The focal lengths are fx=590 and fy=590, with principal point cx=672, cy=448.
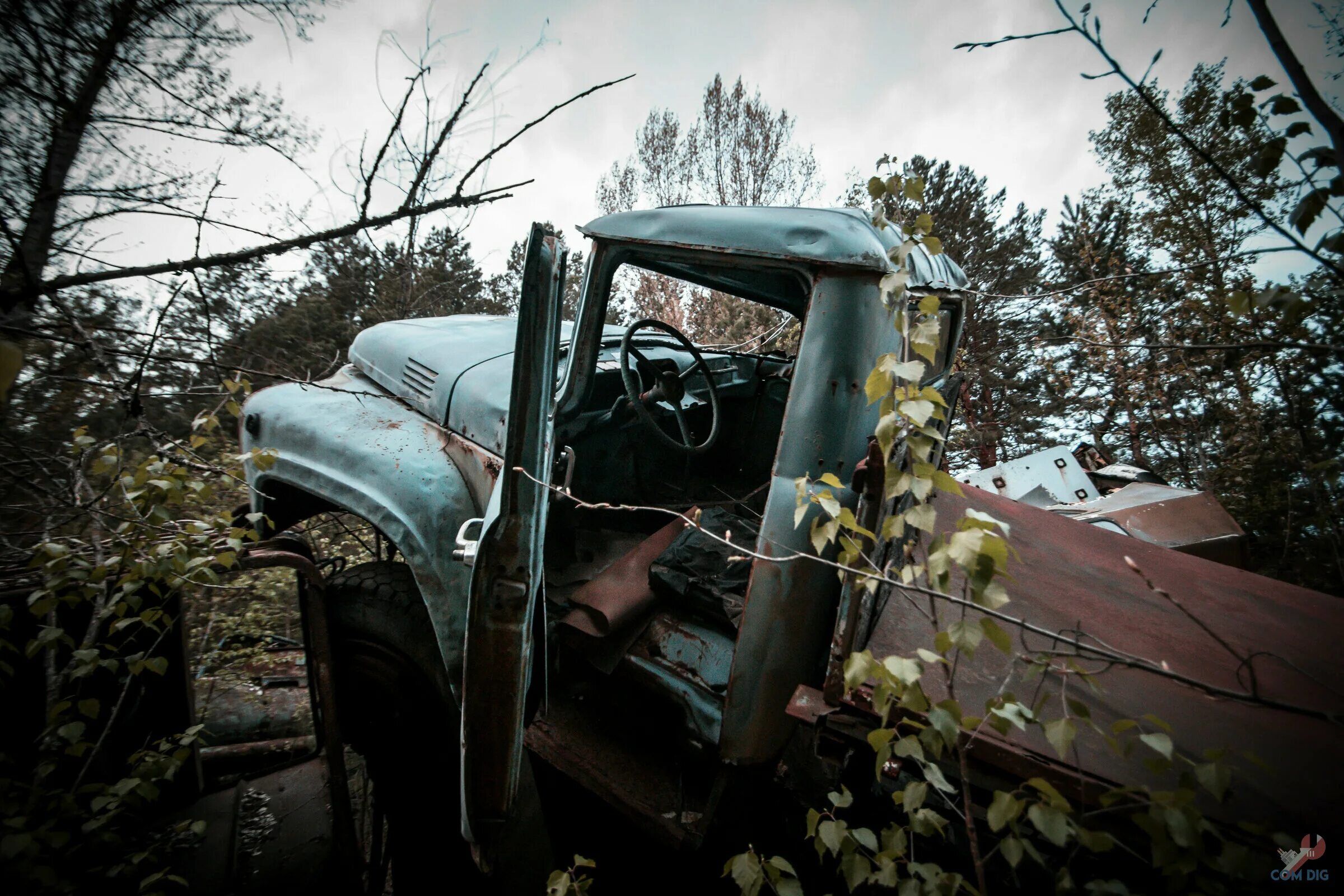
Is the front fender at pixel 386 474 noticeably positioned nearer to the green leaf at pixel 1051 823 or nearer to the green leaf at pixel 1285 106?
the green leaf at pixel 1051 823

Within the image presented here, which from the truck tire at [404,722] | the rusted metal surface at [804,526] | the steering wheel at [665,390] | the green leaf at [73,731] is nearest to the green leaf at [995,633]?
the rusted metal surface at [804,526]

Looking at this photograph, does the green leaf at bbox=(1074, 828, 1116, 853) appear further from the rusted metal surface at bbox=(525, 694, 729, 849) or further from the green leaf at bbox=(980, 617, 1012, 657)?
the rusted metal surface at bbox=(525, 694, 729, 849)

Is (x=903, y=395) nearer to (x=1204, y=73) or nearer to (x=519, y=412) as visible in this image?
(x=519, y=412)

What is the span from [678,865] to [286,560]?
1667mm

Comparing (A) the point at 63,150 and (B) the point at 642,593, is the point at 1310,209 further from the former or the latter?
(A) the point at 63,150

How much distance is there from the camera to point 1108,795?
0.86m

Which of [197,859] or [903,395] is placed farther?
[197,859]

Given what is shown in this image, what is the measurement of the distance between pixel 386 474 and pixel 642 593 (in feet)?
3.29

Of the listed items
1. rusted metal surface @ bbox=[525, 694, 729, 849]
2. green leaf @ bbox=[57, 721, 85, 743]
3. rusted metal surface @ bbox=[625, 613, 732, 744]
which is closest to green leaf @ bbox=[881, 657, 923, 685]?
rusted metal surface @ bbox=[625, 613, 732, 744]

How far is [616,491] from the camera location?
2.62 m

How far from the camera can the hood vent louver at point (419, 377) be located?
250cm

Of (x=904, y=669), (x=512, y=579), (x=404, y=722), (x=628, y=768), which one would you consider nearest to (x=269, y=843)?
(x=404, y=722)

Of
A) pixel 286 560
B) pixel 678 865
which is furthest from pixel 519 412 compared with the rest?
pixel 678 865

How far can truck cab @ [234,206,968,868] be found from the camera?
149 cm
